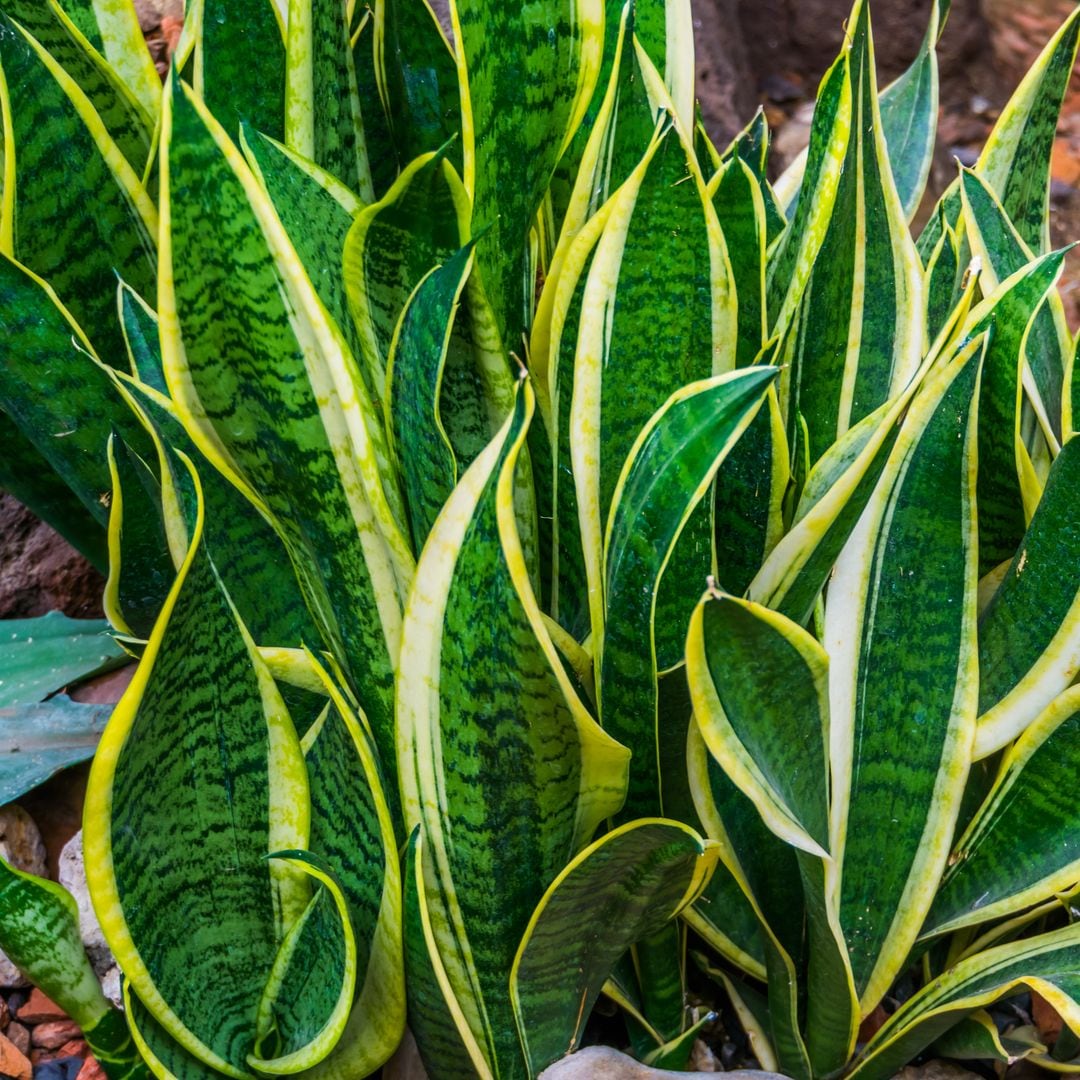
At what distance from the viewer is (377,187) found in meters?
1.00

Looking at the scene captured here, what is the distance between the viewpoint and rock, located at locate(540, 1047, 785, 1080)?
2.19ft

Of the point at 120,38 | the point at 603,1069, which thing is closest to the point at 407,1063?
the point at 603,1069

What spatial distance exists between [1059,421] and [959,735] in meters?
0.33

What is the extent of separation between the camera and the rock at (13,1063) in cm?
83

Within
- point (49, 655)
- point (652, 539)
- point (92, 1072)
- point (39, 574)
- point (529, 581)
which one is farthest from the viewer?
point (39, 574)

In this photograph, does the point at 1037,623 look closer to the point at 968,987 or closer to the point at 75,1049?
the point at 968,987

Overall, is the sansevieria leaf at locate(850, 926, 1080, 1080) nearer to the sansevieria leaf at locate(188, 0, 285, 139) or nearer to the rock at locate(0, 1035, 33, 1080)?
the rock at locate(0, 1035, 33, 1080)

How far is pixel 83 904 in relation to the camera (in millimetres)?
958

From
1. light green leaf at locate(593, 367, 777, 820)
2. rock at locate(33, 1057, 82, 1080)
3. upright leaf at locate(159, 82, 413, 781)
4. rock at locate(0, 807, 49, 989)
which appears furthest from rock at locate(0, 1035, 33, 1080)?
light green leaf at locate(593, 367, 777, 820)

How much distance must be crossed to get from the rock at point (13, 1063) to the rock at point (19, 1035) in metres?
0.02

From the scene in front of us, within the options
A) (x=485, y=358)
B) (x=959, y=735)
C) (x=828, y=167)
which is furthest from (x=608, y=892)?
(x=828, y=167)

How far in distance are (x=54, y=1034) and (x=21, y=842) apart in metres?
0.17

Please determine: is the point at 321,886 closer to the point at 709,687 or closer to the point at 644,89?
the point at 709,687

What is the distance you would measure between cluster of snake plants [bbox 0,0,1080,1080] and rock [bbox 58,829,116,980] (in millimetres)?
242
